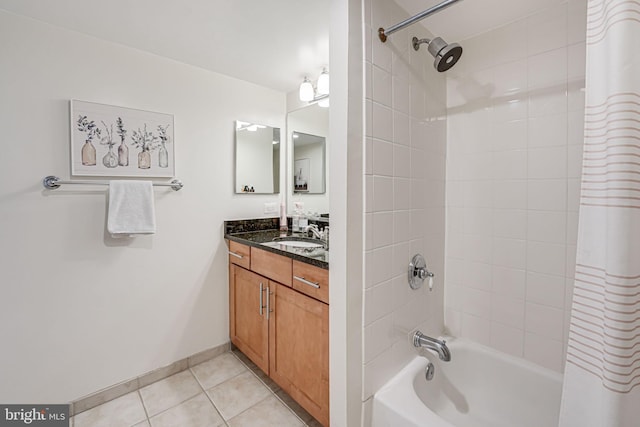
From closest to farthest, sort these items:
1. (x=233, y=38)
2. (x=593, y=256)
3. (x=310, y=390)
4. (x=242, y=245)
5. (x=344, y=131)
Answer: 1. (x=593, y=256)
2. (x=344, y=131)
3. (x=310, y=390)
4. (x=233, y=38)
5. (x=242, y=245)

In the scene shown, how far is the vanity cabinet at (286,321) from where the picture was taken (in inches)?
54.3

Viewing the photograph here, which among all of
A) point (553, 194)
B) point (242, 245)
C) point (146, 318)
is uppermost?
point (553, 194)

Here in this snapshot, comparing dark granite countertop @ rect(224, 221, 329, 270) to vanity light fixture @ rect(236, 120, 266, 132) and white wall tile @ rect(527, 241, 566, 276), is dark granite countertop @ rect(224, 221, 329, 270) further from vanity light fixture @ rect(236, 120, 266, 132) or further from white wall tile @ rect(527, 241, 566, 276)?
white wall tile @ rect(527, 241, 566, 276)

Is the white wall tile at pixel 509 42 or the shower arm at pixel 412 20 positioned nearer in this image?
the shower arm at pixel 412 20

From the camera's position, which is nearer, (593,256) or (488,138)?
(593,256)

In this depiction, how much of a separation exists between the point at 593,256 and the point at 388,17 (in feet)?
3.77

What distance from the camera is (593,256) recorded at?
70 cm

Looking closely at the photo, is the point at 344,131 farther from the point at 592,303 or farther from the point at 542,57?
the point at 542,57

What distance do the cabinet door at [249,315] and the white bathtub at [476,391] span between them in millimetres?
854

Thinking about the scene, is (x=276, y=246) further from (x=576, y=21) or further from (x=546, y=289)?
(x=576, y=21)

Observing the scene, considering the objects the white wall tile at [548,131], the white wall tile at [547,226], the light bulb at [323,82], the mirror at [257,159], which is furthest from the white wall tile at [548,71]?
the mirror at [257,159]

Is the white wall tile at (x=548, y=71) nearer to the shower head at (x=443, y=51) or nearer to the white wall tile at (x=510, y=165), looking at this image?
the white wall tile at (x=510, y=165)

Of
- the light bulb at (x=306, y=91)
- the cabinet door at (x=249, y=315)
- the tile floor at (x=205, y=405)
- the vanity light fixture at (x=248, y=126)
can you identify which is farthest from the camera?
the vanity light fixture at (x=248, y=126)

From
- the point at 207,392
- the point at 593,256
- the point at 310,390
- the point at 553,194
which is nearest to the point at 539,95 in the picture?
the point at 553,194
